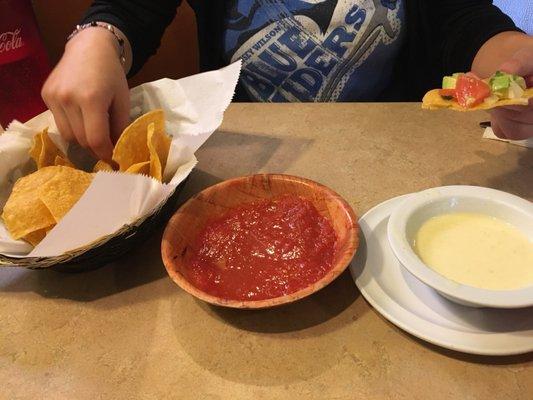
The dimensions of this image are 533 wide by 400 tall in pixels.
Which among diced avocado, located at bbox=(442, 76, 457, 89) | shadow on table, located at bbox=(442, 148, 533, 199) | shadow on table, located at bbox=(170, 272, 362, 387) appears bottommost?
shadow on table, located at bbox=(170, 272, 362, 387)

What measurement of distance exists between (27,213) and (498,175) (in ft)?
3.13

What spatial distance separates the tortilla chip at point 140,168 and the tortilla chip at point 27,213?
14cm

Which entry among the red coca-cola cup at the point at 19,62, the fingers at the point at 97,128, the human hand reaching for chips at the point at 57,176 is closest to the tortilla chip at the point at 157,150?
the human hand reaching for chips at the point at 57,176

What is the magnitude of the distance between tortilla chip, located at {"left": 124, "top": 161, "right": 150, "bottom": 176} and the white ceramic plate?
43 centimetres

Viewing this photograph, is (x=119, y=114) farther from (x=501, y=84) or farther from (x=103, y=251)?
(x=501, y=84)

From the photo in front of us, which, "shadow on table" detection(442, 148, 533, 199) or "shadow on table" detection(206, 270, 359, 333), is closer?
"shadow on table" detection(206, 270, 359, 333)

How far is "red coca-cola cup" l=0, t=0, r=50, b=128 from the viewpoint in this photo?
1.86 m

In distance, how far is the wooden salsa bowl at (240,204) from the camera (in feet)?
2.60

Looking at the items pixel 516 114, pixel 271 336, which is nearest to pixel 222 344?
pixel 271 336

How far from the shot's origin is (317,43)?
4.83 feet

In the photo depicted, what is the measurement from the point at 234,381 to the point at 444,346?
310mm

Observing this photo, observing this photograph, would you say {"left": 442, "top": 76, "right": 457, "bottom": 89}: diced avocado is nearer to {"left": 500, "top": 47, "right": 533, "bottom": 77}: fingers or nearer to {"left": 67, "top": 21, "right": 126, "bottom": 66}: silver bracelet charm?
{"left": 500, "top": 47, "right": 533, "bottom": 77}: fingers

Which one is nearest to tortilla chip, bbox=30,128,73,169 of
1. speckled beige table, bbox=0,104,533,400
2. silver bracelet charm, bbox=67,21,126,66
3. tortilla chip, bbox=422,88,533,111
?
speckled beige table, bbox=0,104,533,400

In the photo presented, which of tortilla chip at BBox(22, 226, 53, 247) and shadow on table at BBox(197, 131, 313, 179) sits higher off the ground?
tortilla chip at BBox(22, 226, 53, 247)
